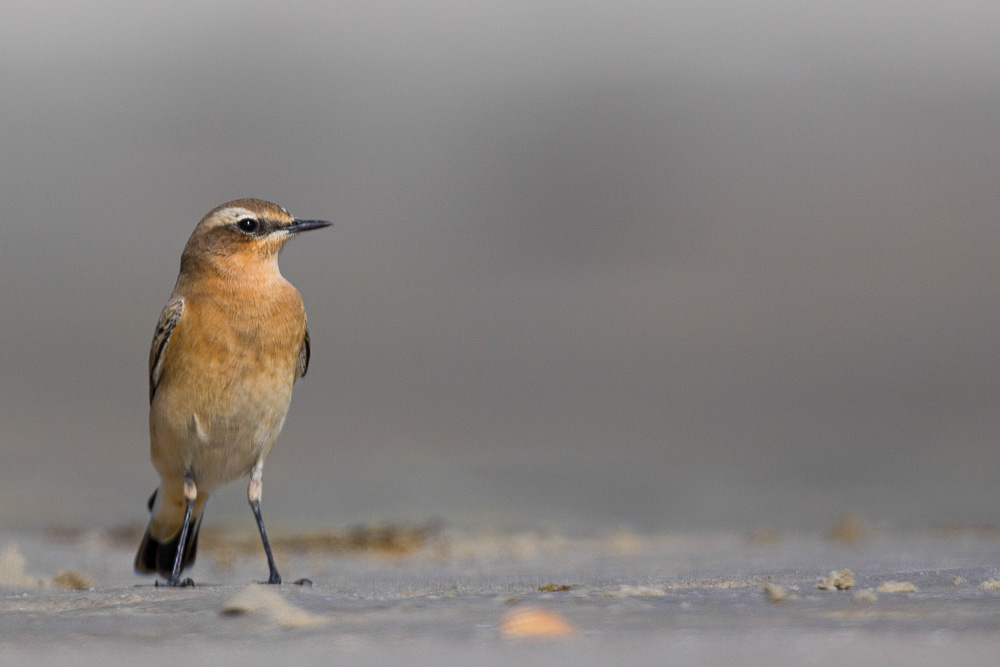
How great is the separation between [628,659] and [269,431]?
142 inches

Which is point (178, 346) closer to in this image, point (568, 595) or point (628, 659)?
point (568, 595)

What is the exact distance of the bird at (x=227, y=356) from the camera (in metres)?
6.04

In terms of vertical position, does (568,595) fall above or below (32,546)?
below

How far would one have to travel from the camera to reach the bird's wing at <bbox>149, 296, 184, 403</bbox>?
6195 mm

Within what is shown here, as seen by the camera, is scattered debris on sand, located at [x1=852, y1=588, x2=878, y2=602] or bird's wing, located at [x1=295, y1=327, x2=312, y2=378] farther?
bird's wing, located at [x1=295, y1=327, x2=312, y2=378]

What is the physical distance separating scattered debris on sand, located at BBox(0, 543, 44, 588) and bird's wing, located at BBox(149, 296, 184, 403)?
174 cm

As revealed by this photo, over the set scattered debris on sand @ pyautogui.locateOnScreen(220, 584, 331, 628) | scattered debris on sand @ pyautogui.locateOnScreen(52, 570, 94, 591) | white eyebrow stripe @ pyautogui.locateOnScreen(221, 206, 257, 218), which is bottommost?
scattered debris on sand @ pyautogui.locateOnScreen(220, 584, 331, 628)

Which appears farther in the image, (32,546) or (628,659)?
(32,546)

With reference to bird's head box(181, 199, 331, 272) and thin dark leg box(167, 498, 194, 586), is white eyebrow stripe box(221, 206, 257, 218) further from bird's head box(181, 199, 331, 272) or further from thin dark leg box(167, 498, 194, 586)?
thin dark leg box(167, 498, 194, 586)

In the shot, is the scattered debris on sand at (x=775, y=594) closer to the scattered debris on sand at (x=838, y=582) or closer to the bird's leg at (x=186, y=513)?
the scattered debris on sand at (x=838, y=582)

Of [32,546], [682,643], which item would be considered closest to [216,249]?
[682,643]

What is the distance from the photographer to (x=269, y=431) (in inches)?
245

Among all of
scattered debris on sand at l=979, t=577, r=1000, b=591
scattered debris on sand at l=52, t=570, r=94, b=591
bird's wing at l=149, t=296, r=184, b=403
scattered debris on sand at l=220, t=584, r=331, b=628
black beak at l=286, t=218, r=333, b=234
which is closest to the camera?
scattered debris on sand at l=220, t=584, r=331, b=628

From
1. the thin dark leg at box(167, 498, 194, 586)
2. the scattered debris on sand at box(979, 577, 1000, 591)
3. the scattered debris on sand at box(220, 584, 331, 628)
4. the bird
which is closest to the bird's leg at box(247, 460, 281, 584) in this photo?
the bird
